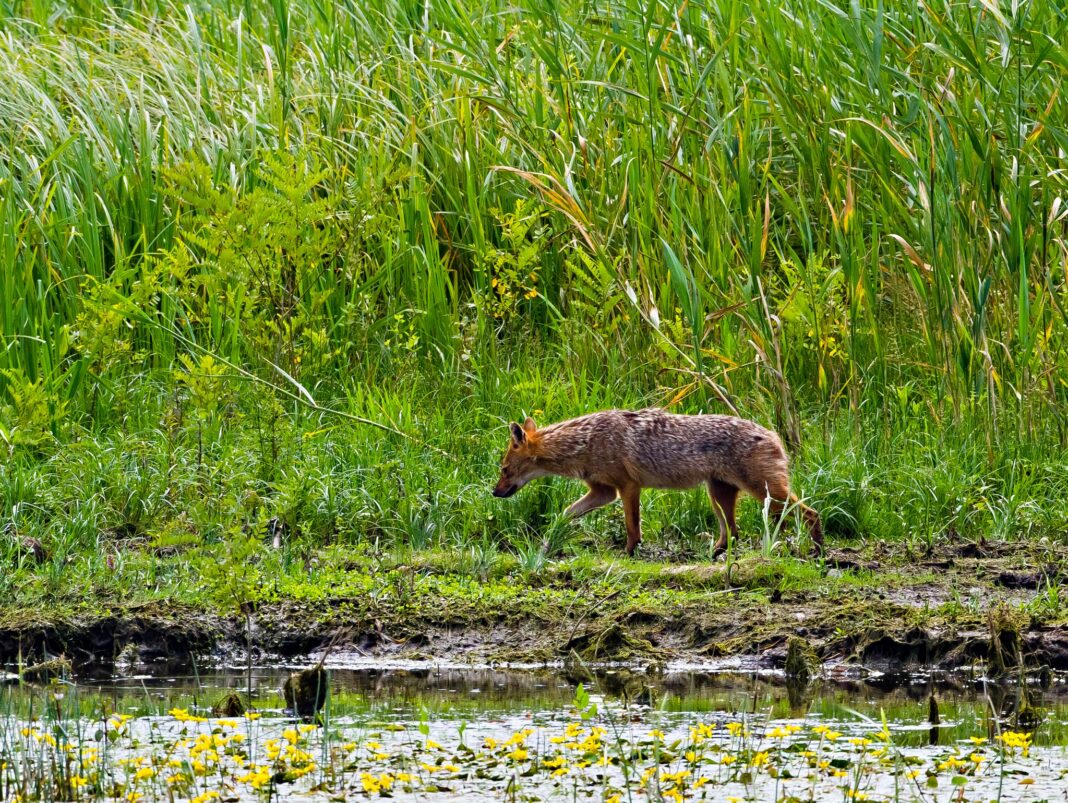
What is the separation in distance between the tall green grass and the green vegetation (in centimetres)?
3

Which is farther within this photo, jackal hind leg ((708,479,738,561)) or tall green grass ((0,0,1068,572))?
tall green grass ((0,0,1068,572))

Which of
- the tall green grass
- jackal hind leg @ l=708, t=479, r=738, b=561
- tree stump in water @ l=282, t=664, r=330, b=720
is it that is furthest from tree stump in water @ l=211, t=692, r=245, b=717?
jackal hind leg @ l=708, t=479, r=738, b=561

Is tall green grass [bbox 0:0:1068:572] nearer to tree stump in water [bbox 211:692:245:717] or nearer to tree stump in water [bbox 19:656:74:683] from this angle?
tree stump in water [bbox 19:656:74:683]

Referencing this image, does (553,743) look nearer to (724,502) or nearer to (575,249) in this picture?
(724,502)

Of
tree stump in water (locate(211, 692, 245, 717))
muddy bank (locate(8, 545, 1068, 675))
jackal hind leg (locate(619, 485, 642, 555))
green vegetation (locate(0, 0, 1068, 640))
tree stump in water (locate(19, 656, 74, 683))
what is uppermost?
green vegetation (locate(0, 0, 1068, 640))

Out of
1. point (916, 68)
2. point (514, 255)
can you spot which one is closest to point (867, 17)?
point (916, 68)

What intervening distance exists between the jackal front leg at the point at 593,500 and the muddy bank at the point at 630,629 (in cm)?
125

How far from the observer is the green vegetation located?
8.16 meters

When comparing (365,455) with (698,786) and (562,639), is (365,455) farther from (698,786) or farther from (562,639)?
(698,786)

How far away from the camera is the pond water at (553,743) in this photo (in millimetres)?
4539

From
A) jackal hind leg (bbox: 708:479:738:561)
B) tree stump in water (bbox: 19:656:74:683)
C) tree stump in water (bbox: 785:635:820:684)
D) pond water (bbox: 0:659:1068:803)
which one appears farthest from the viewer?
jackal hind leg (bbox: 708:479:738:561)

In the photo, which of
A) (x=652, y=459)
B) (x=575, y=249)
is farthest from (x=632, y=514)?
(x=575, y=249)

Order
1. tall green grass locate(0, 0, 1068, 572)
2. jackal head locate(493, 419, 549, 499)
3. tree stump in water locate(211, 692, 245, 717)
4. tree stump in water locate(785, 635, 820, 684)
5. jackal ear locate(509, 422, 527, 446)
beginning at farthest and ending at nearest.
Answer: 1. tall green grass locate(0, 0, 1068, 572)
2. jackal head locate(493, 419, 549, 499)
3. jackal ear locate(509, 422, 527, 446)
4. tree stump in water locate(785, 635, 820, 684)
5. tree stump in water locate(211, 692, 245, 717)

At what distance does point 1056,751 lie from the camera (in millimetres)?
4965
